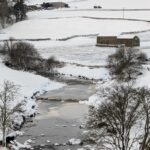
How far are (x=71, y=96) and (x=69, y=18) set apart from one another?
45.5 m

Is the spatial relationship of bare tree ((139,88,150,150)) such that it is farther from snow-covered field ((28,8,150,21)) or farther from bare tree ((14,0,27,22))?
bare tree ((14,0,27,22))

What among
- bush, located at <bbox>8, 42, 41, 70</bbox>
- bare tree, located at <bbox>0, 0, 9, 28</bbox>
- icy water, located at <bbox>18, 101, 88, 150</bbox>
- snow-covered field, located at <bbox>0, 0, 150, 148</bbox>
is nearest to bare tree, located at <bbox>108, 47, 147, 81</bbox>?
snow-covered field, located at <bbox>0, 0, 150, 148</bbox>

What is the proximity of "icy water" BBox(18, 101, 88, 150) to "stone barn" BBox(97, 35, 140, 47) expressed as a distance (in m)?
27.2

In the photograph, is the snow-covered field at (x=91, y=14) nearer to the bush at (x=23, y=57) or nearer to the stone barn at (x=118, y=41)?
the stone barn at (x=118, y=41)

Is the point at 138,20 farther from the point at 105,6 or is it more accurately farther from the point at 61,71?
the point at 61,71

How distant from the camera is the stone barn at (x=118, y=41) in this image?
64.1 meters

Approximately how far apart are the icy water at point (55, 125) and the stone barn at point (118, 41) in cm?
2724

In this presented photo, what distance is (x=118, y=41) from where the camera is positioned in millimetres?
65750

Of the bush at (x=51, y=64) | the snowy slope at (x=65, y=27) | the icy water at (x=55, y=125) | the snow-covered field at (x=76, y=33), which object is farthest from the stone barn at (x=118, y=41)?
the icy water at (x=55, y=125)

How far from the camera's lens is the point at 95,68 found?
5097 centimetres

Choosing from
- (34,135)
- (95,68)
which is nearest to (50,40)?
(95,68)

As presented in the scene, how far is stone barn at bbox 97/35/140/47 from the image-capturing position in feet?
210

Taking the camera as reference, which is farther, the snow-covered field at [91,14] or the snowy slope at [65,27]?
the snow-covered field at [91,14]

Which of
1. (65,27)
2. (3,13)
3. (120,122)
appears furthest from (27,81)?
(65,27)
